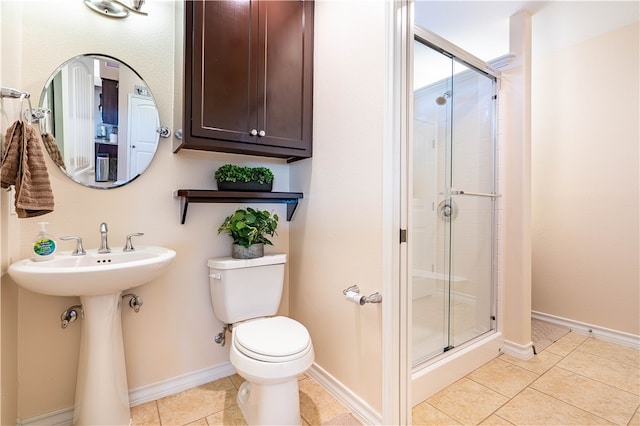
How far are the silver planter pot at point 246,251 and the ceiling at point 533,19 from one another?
186 cm

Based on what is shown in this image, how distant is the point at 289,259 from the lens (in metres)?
2.03

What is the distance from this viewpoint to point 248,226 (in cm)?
163

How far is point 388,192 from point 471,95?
51.2 inches

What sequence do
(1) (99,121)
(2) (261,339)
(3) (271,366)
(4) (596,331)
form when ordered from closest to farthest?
(3) (271,366)
(2) (261,339)
(1) (99,121)
(4) (596,331)

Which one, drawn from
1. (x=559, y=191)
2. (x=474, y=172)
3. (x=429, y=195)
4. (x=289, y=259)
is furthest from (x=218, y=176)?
(x=559, y=191)

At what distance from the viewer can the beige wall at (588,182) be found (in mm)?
2225

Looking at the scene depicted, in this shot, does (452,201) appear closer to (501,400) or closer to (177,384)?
(501,400)

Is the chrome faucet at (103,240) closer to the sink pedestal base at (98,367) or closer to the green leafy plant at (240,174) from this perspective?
the sink pedestal base at (98,367)

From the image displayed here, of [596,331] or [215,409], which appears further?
[596,331]

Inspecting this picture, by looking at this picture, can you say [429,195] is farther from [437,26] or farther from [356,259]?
[437,26]

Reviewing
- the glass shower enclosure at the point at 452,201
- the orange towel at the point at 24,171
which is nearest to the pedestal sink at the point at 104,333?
the orange towel at the point at 24,171

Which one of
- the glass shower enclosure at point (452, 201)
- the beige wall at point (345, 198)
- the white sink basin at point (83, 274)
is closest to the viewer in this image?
the white sink basin at point (83, 274)

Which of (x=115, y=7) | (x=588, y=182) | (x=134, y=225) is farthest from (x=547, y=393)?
(x=115, y=7)

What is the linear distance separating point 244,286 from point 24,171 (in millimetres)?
1003
